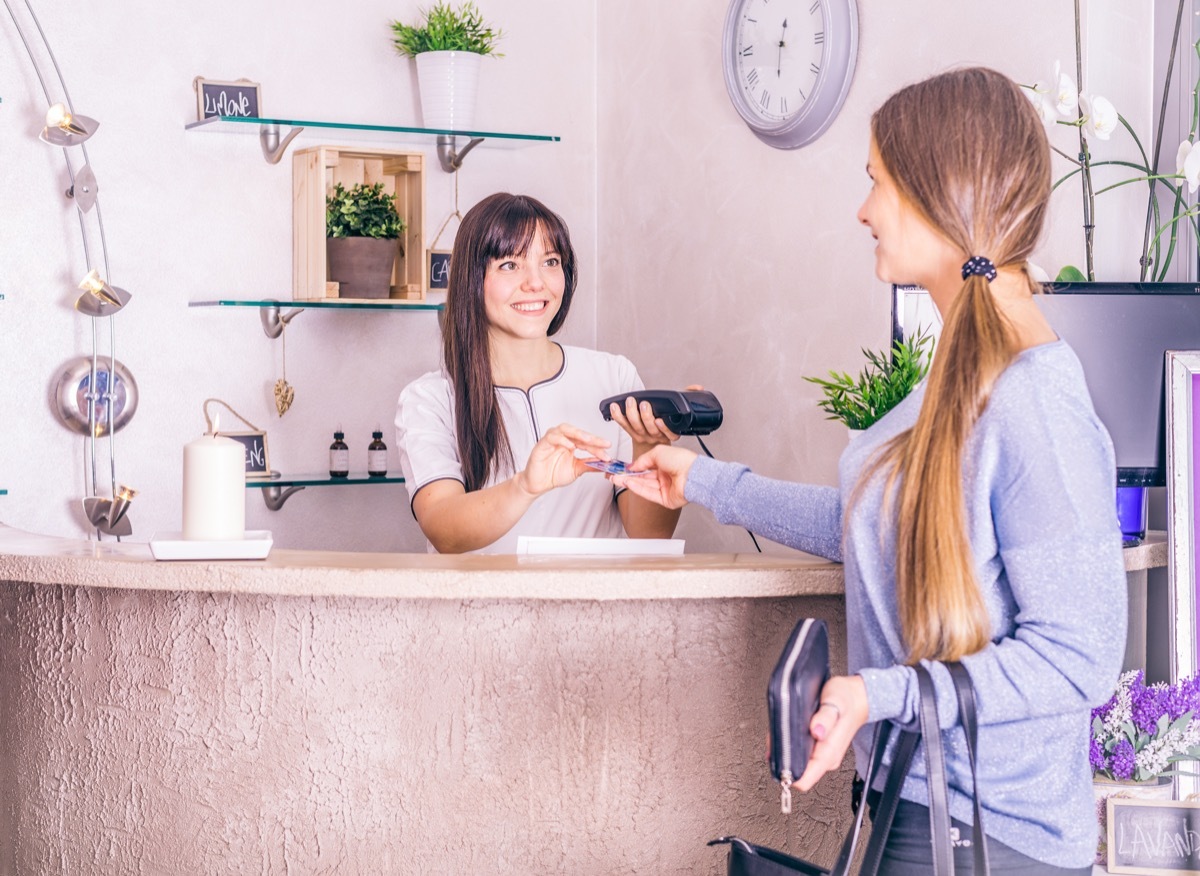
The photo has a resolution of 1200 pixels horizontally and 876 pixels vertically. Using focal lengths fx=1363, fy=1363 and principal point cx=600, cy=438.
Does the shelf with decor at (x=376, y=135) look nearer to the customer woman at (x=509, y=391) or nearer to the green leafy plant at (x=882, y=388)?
the customer woman at (x=509, y=391)

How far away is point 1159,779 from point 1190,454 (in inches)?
17.7

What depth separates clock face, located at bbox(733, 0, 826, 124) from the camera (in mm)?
2775

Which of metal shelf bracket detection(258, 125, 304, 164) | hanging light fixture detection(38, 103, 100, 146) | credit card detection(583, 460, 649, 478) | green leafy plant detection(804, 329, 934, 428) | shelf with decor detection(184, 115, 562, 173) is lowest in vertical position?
credit card detection(583, 460, 649, 478)

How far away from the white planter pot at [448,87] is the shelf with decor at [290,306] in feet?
1.48

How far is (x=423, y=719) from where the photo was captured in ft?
5.78

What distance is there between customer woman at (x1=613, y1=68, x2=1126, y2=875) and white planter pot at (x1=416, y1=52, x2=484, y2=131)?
2186 millimetres

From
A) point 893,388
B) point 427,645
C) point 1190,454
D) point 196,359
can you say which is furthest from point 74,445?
point 1190,454

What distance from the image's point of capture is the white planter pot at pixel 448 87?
3400 millimetres

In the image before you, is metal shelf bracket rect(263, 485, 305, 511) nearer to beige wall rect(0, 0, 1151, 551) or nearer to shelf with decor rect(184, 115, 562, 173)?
beige wall rect(0, 0, 1151, 551)

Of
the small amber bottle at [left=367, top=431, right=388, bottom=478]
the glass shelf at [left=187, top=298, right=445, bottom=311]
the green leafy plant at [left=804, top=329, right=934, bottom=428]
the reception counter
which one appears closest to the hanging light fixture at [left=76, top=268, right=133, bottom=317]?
the glass shelf at [left=187, top=298, right=445, bottom=311]

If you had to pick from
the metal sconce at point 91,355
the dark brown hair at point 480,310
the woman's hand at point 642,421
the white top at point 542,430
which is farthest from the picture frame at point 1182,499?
the metal sconce at point 91,355

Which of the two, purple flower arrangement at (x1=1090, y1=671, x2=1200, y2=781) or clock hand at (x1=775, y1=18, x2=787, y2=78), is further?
clock hand at (x1=775, y1=18, x2=787, y2=78)

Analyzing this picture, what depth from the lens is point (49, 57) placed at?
123 inches

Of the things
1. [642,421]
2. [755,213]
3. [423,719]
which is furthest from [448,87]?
[423,719]
